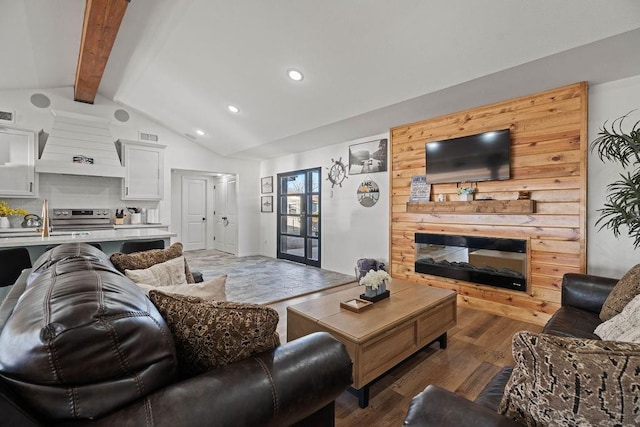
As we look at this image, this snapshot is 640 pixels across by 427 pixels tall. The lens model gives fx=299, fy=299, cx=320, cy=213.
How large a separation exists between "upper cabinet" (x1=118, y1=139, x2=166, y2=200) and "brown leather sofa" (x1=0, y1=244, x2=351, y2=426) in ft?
16.7

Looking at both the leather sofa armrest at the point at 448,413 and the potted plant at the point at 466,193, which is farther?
the potted plant at the point at 466,193

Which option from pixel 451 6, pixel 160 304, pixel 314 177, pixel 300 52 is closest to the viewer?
pixel 160 304

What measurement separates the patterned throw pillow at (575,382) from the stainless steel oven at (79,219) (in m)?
6.13

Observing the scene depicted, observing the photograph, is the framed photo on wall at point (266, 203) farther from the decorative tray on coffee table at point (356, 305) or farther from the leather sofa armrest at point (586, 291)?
the leather sofa armrest at point (586, 291)

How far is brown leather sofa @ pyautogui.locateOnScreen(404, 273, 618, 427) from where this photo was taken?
85cm

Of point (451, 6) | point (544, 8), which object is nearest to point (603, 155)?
point (544, 8)

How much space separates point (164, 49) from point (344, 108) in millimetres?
2445

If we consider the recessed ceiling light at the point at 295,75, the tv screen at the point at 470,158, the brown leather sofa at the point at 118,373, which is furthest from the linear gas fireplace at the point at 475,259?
the brown leather sofa at the point at 118,373

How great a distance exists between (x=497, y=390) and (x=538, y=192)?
8.61 feet

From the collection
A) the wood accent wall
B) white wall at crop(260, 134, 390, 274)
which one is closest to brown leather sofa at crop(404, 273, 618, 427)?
the wood accent wall

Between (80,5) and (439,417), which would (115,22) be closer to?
(80,5)

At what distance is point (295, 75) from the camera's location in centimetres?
359

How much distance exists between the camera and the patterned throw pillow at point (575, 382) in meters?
0.67

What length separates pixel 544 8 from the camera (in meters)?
2.20
